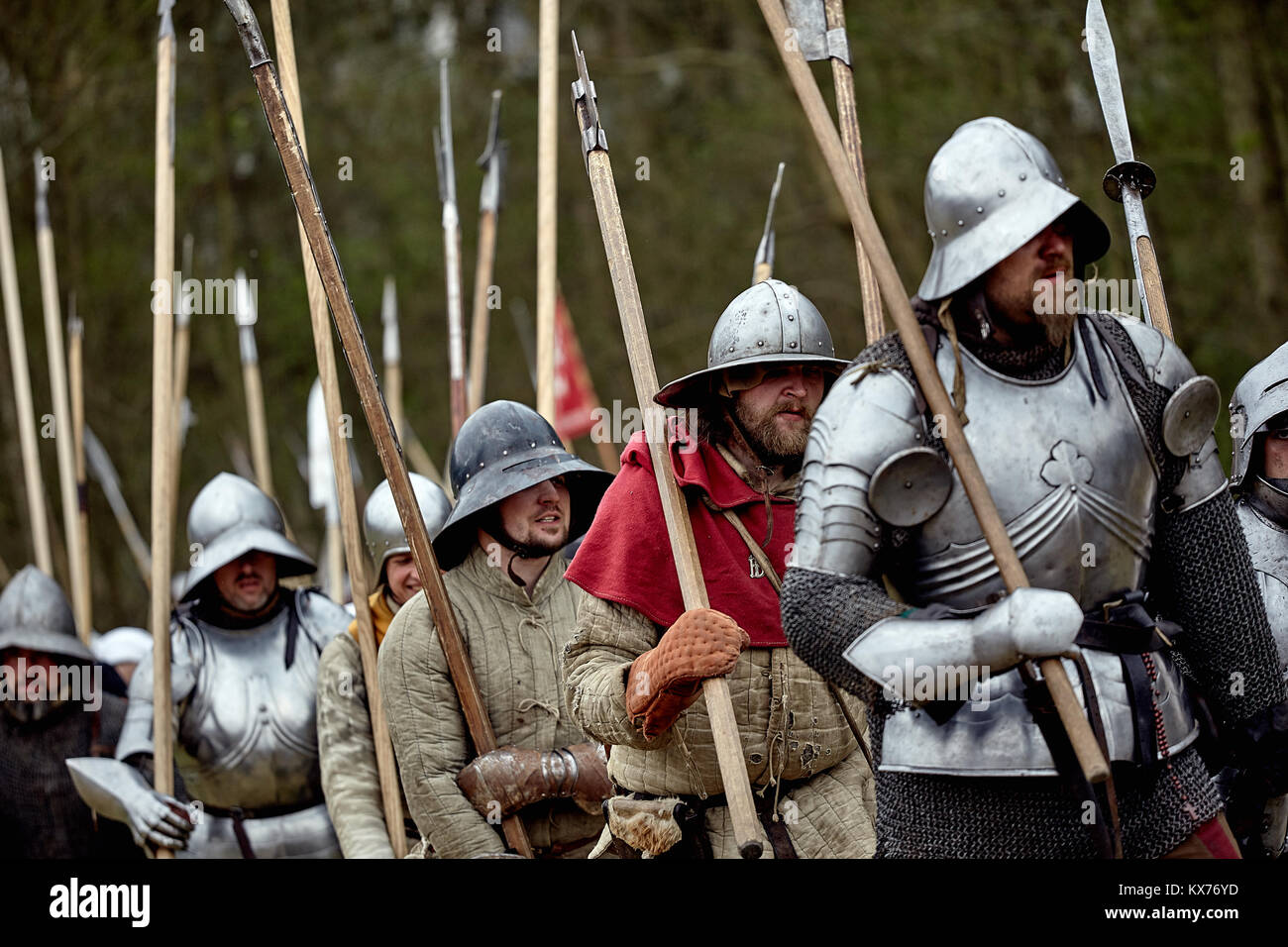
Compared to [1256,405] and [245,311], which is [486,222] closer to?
[245,311]

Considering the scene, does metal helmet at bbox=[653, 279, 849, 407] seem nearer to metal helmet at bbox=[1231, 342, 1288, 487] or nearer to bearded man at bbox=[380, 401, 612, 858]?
bearded man at bbox=[380, 401, 612, 858]

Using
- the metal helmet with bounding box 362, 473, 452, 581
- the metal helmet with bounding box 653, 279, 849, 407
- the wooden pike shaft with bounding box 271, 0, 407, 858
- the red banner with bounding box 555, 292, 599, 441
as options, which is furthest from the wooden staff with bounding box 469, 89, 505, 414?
the metal helmet with bounding box 653, 279, 849, 407

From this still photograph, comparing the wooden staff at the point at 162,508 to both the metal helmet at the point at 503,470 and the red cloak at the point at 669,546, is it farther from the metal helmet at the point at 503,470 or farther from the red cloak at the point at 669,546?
the red cloak at the point at 669,546

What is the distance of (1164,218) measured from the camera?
41.2ft

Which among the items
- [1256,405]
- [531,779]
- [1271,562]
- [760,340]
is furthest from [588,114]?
[1271,562]

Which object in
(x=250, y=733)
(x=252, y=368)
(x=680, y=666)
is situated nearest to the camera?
(x=680, y=666)

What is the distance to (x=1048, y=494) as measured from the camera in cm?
293

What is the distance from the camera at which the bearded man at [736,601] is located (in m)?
3.75

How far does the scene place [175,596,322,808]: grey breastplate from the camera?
587 cm

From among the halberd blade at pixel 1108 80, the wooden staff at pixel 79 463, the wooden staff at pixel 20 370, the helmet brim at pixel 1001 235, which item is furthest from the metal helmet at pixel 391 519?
the helmet brim at pixel 1001 235

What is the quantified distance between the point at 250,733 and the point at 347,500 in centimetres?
Answer: 133
